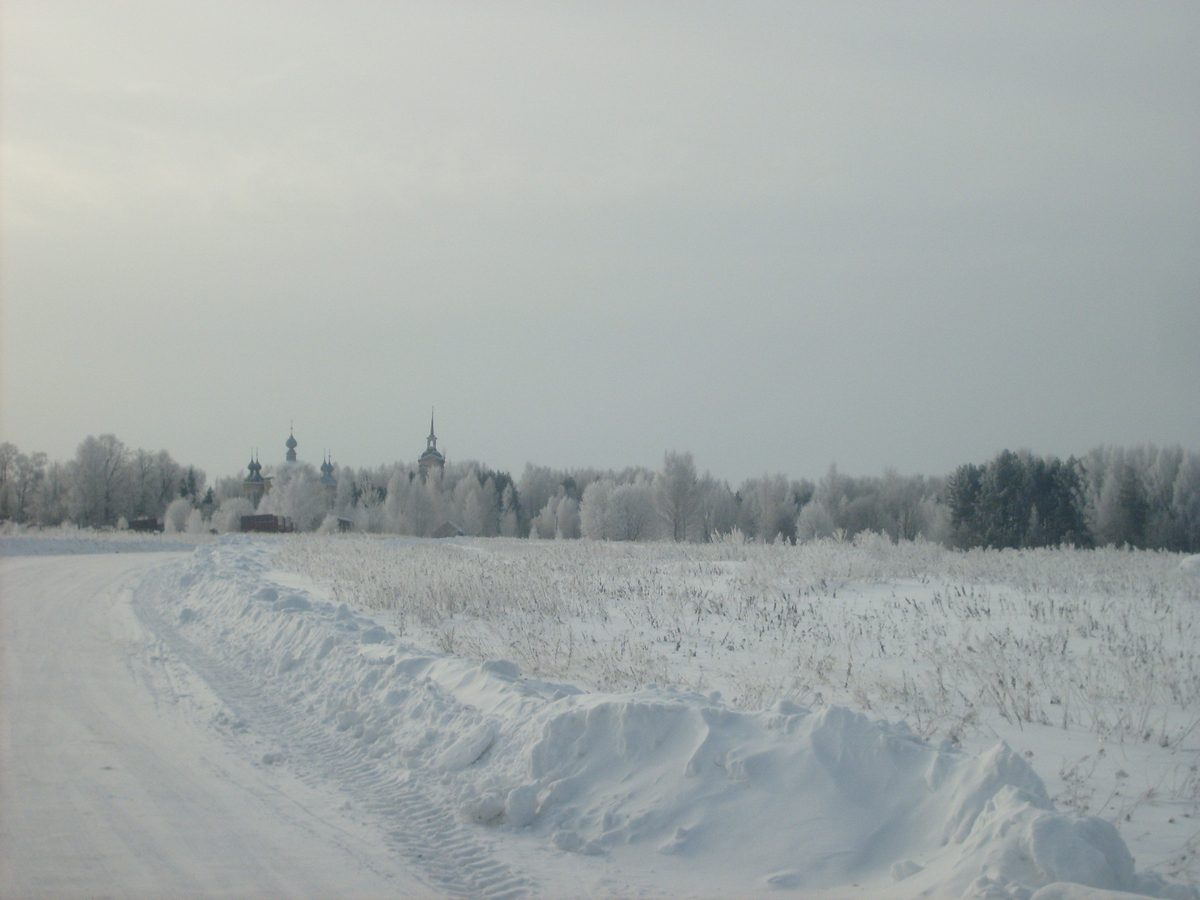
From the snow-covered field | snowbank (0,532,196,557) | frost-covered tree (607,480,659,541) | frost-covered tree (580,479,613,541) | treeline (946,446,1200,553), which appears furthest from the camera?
frost-covered tree (607,480,659,541)

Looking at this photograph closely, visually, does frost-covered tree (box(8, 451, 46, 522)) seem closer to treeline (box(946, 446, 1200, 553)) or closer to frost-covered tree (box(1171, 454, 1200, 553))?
treeline (box(946, 446, 1200, 553))

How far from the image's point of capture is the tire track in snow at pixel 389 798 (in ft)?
14.7

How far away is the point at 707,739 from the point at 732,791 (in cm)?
42

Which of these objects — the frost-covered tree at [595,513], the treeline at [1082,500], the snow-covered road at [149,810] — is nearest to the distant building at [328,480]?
the frost-covered tree at [595,513]

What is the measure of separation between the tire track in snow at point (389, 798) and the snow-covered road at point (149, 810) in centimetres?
17

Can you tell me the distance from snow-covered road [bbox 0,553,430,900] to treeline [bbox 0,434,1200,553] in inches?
1276

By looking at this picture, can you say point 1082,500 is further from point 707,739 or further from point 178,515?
point 178,515

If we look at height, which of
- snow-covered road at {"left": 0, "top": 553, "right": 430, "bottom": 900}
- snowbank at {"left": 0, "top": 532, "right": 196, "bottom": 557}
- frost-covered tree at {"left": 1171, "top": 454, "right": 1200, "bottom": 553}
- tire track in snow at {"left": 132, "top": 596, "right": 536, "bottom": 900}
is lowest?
snowbank at {"left": 0, "top": 532, "right": 196, "bottom": 557}

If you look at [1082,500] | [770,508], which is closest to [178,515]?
[770,508]

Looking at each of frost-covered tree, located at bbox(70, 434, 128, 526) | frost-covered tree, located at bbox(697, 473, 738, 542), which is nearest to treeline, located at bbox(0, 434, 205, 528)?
frost-covered tree, located at bbox(70, 434, 128, 526)

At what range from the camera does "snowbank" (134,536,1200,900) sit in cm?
399

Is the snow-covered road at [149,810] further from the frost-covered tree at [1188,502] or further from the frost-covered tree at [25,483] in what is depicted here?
the frost-covered tree at [25,483]

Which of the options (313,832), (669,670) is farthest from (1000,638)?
(313,832)

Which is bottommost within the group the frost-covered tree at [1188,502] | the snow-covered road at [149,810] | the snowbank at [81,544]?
the snowbank at [81,544]
